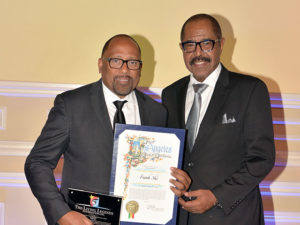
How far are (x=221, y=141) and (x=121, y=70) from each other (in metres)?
0.65

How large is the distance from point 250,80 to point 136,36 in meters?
1.53

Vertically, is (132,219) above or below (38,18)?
below

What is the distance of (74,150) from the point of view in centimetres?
A: 212

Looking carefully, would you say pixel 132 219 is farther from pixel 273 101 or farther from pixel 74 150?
pixel 273 101

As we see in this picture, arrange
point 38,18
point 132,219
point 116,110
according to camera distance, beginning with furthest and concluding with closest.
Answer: point 38,18 → point 116,110 → point 132,219

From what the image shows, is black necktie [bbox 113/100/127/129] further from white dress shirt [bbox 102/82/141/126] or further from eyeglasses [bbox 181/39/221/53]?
eyeglasses [bbox 181/39/221/53]

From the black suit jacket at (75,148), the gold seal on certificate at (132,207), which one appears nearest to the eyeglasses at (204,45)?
the black suit jacket at (75,148)

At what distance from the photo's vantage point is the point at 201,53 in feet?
7.57

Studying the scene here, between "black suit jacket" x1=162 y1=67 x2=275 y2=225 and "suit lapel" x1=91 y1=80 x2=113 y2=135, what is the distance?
0.47 metres

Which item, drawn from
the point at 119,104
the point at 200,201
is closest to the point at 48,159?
the point at 119,104

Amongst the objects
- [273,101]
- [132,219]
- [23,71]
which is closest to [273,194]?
[273,101]

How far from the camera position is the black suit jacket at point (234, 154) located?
2123 mm

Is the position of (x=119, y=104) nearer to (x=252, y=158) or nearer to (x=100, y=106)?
(x=100, y=106)

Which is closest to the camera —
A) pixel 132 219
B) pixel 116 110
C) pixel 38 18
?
pixel 132 219
